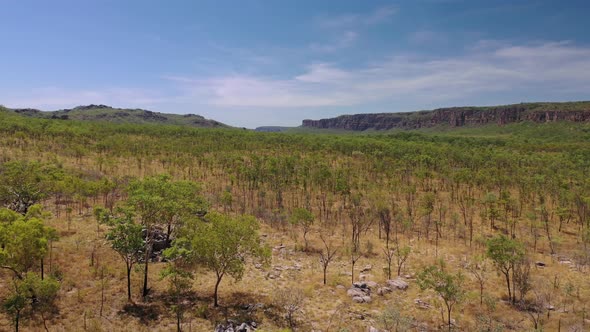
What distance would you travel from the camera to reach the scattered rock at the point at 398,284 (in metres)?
19.6

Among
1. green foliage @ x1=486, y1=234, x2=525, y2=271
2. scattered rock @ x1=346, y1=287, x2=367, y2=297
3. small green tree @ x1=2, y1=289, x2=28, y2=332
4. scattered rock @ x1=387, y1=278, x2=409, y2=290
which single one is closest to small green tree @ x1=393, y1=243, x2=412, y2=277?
scattered rock @ x1=387, y1=278, x2=409, y2=290

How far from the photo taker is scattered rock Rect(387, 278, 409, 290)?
19578 millimetres

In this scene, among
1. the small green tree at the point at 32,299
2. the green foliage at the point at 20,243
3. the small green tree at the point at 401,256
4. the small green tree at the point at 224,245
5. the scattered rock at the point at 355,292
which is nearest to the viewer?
the small green tree at the point at 32,299

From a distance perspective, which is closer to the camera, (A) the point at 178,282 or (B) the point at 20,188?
(A) the point at 178,282

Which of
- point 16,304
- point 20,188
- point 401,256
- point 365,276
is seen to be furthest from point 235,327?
point 20,188

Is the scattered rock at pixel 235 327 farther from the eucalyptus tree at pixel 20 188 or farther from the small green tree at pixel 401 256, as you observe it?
the eucalyptus tree at pixel 20 188

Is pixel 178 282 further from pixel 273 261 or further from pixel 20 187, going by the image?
pixel 20 187

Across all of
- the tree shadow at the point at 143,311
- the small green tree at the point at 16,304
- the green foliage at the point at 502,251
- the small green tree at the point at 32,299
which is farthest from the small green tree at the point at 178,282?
the green foliage at the point at 502,251

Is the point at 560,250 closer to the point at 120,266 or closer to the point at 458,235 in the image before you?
the point at 458,235

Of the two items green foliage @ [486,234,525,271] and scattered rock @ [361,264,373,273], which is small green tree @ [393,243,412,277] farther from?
green foliage @ [486,234,525,271]

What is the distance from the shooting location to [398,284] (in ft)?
64.7

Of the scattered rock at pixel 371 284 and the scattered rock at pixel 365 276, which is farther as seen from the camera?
the scattered rock at pixel 365 276

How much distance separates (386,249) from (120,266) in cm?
1821

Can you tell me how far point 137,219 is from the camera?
25.0m
